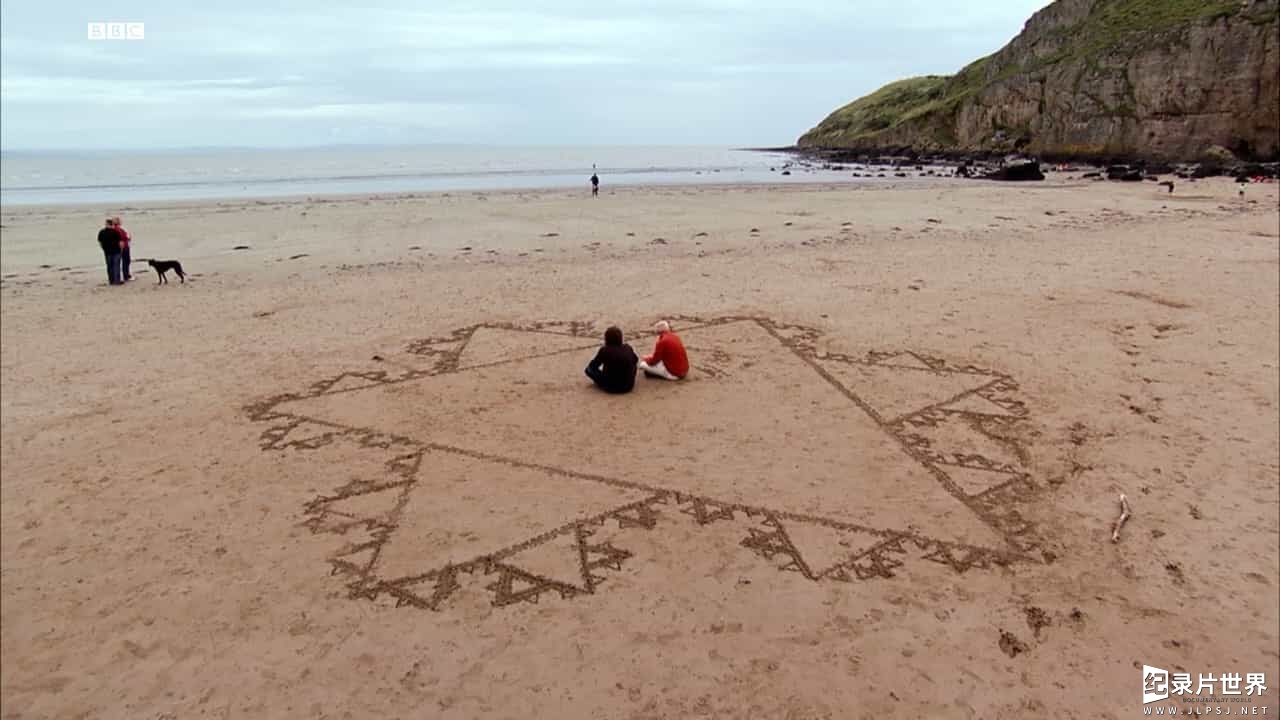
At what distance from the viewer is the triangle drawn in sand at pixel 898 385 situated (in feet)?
25.4

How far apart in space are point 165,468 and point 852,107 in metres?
149

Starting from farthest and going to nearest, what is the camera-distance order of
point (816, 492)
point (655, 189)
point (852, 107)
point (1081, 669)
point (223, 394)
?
point (852, 107) → point (655, 189) → point (223, 394) → point (816, 492) → point (1081, 669)

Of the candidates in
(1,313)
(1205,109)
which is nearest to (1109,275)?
(1,313)

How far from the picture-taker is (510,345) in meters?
10.0

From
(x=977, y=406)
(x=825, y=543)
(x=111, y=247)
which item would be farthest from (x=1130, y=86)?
(x=111, y=247)

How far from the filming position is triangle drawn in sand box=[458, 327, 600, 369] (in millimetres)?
9491

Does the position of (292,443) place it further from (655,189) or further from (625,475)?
(655,189)

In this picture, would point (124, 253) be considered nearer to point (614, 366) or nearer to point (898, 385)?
point (614, 366)

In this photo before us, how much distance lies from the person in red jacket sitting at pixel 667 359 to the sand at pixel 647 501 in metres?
0.42

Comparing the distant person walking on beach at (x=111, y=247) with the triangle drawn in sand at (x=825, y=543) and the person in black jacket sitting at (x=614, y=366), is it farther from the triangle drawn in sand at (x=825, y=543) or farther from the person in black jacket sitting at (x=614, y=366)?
the triangle drawn in sand at (x=825, y=543)

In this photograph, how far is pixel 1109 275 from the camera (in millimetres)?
13070

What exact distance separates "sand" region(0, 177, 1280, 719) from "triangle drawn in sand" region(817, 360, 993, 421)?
6cm

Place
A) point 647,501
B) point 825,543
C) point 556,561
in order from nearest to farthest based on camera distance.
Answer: point 556,561, point 825,543, point 647,501

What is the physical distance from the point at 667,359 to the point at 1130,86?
6829 centimetres
